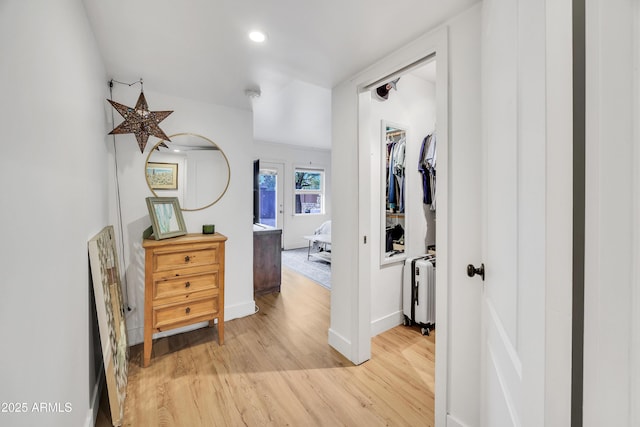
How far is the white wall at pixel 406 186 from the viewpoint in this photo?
251 centimetres

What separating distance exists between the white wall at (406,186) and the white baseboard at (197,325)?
4.49 feet

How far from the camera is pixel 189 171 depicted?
262 cm

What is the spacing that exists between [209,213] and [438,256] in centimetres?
218

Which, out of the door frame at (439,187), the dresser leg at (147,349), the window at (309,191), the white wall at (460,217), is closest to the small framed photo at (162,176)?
the dresser leg at (147,349)

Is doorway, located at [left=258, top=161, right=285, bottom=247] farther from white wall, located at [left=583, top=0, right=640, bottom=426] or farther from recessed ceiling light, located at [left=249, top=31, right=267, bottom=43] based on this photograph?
white wall, located at [left=583, top=0, right=640, bottom=426]

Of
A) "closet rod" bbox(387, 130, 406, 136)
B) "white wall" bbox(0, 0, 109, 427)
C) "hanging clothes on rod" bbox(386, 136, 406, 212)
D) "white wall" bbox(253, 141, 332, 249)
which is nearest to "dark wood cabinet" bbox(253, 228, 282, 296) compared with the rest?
"hanging clothes on rod" bbox(386, 136, 406, 212)

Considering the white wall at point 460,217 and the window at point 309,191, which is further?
the window at point 309,191

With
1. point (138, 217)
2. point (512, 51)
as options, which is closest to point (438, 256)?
point (512, 51)

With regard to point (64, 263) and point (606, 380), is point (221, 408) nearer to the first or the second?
point (64, 263)

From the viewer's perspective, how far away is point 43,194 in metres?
0.89

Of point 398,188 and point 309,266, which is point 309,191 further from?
point 398,188

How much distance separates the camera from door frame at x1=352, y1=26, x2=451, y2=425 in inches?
57.0

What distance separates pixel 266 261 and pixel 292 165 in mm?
3500

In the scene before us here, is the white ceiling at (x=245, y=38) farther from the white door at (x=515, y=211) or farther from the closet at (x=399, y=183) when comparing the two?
the closet at (x=399, y=183)
